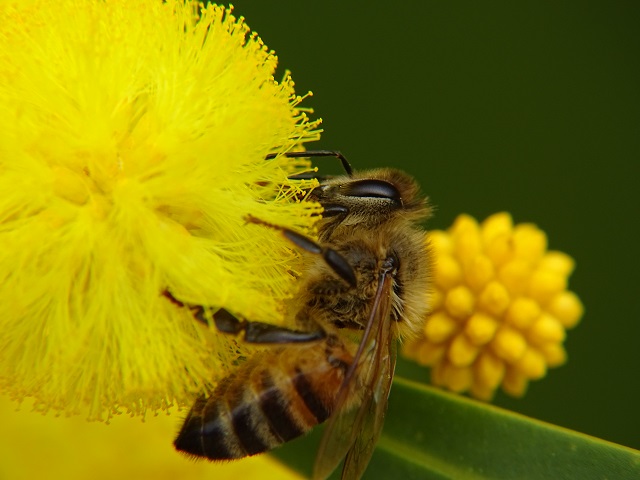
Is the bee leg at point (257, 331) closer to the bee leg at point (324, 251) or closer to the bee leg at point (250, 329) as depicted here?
the bee leg at point (250, 329)

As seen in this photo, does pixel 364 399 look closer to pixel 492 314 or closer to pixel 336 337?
pixel 336 337

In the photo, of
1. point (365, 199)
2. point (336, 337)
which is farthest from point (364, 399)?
point (365, 199)

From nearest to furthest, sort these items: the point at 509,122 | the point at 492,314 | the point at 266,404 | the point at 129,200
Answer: the point at 129,200 < the point at 266,404 < the point at 492,314 < the point at 509,122

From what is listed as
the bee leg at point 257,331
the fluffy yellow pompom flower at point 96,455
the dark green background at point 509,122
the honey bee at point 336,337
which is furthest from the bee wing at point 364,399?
the dark green background at point 509,122

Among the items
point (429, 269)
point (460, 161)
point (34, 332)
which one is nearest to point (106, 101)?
point (34, 332)

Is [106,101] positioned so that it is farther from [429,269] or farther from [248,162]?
[429,269]
